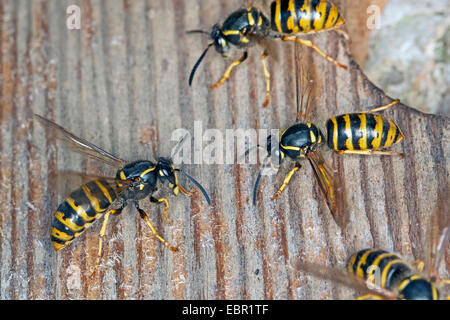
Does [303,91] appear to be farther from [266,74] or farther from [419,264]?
[419,264]

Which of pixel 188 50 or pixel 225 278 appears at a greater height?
pixel 188 50

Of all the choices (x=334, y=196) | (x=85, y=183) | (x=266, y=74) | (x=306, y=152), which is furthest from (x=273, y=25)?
(x=85, y=183)

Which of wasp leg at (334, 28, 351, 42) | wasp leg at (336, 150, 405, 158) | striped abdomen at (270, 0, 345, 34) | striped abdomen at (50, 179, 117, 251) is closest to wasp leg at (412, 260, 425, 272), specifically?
wasp leg at (336, 150, 405, 158)

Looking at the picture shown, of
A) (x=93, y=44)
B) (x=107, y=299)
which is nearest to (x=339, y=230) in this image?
(x=107, y=299)

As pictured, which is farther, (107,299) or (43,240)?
(43,240)
